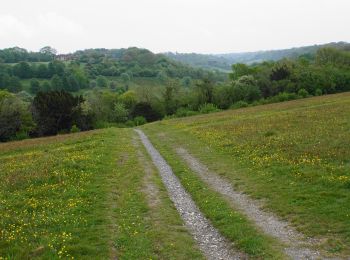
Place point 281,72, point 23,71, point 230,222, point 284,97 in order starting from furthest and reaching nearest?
point 23,71
point 281,72
point 284,97
point 230,222

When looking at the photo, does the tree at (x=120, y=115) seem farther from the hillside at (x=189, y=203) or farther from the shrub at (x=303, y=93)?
the hillside at (x=189, y=203)

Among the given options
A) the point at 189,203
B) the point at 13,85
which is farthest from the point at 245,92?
the point at 13,85

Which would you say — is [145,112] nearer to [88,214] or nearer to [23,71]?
[88,214]

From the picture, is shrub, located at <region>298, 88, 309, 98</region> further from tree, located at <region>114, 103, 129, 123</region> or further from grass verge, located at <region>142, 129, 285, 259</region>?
grass verge, located at <region>142, 129, 285, 259</region>

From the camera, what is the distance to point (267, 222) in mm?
15031

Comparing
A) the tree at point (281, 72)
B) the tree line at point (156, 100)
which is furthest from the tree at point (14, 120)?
the tree at point (281, 72)

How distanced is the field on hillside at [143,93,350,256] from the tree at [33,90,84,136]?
46.3 meters

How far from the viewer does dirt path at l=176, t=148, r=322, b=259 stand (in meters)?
12.3

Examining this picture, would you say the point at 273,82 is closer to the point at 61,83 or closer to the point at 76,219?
the point at 76,219

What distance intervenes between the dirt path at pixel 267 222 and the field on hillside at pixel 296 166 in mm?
439

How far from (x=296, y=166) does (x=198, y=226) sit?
937 cm

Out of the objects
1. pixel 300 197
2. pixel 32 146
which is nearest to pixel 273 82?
pixel 32 146

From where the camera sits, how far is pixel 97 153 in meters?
33.4

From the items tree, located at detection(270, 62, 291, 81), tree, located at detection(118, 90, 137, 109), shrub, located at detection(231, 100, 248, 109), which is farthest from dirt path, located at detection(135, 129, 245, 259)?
tree, located at detection(118, 90, 137, 109)
